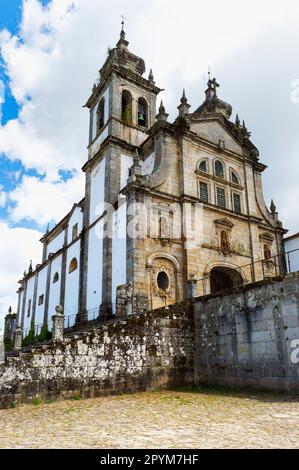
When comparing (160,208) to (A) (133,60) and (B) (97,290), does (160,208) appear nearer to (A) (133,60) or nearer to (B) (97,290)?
(B) (97,290)

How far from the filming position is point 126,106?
2945cm

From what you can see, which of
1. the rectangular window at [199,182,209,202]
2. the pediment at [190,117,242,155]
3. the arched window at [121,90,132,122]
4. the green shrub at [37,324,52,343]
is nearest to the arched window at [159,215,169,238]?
the rectangular window at [199,182,209,202]

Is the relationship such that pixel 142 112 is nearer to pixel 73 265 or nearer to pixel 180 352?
pixel 73 265

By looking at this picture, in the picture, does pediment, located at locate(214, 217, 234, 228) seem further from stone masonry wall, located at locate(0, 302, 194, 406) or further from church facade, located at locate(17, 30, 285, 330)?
stone masonry wall, located at locate(0, 302, 194, 406)

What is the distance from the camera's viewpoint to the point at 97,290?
23.5 m

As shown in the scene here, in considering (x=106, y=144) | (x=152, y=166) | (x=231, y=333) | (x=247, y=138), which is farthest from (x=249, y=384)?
(x=247, y=138)

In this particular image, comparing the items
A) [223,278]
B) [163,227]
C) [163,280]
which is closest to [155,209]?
[163,227]

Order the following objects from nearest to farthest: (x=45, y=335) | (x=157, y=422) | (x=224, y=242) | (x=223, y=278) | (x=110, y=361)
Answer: (x=157, y=422) < (x=110, y=361) < (x=224, y=242) < (x=223, y=278) < (x=45, y=335)

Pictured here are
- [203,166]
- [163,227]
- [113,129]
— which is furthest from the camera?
[113,129]

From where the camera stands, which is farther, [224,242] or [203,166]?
[203,166]

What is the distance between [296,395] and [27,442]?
7.76 meters

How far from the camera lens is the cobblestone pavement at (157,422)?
234 inches

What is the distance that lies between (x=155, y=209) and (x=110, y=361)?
10974 millimetres

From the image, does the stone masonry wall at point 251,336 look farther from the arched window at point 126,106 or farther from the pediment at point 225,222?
the arched window at point 126,106
